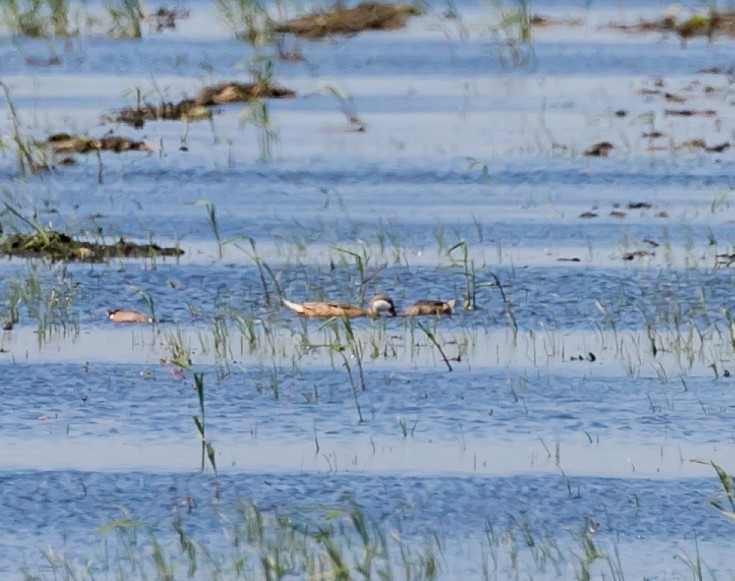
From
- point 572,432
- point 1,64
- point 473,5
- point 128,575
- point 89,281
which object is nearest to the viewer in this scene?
point 128,575

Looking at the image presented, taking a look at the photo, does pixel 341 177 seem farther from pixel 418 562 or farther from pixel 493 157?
pixel 418 562

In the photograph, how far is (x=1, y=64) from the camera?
642 inches

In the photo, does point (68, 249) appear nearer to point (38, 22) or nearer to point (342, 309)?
point (342, 309)

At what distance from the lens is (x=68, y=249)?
32.1 feet

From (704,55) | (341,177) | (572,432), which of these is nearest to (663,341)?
(572,432)

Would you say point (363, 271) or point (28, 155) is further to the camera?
point (28, 155)

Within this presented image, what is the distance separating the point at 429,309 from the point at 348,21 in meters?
10.1

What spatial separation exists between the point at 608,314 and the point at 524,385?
4.22 ft

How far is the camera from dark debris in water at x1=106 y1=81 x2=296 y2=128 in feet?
46.5

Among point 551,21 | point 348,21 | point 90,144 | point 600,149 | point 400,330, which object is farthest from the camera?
point 551,21

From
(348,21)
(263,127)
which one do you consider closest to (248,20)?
(348,21)

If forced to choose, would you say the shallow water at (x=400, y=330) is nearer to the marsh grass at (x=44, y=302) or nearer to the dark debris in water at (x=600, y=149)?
the marsh grass at (x=44, y=302)

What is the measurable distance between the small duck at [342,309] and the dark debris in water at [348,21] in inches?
369

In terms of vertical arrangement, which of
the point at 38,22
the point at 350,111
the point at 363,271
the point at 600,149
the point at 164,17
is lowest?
the point at 600,149
